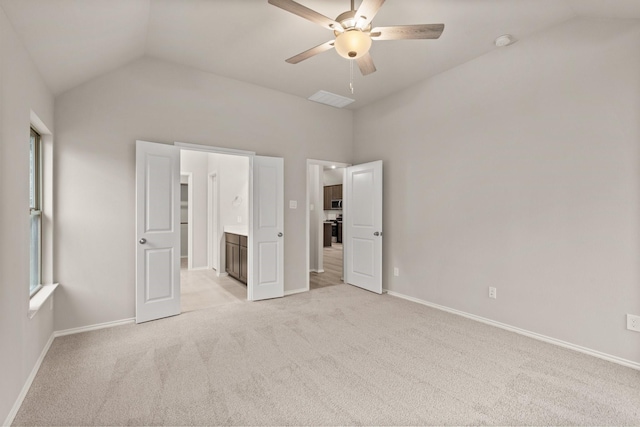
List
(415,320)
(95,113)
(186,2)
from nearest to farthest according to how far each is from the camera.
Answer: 1. (186,2)
2. (95,113)
3. (415,320)

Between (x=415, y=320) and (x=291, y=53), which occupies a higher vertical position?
(x=291, y=53)

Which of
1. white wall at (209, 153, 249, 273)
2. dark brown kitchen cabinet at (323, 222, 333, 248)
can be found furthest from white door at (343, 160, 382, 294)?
dark brown kitchen cabinet at (323, 222, 333, 248)

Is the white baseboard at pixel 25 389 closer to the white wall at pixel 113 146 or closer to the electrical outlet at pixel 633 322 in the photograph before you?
the white wall at pixel 113 146

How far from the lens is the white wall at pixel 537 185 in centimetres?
255

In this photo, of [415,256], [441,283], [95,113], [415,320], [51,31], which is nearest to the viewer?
[51,31]

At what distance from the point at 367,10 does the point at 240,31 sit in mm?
1506

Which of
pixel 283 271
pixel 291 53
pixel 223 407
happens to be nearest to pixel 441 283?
pixel 283 271

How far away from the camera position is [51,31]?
84.2 inches

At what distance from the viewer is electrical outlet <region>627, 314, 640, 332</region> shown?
2.45 meters

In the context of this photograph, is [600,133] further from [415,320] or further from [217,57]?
[217,57]

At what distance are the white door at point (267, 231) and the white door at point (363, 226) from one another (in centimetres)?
123

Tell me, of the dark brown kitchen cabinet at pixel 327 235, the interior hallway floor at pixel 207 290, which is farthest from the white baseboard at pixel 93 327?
the dark brown kitchen cabinet at pixel 327 235

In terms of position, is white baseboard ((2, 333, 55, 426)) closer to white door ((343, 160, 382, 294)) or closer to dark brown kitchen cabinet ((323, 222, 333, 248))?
white door ((343, 160, 382, 294))

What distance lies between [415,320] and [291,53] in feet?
10.7
